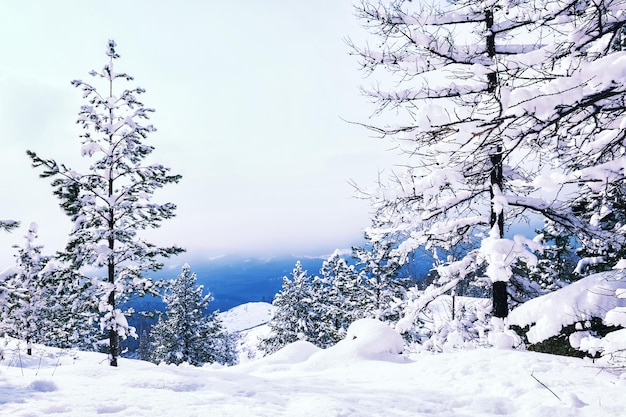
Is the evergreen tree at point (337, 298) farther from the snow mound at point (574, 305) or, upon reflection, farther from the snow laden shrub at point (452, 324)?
A: the snow mound at point (574, 305)

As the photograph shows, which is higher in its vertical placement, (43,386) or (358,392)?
(43,386)

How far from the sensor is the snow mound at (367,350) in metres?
9.25

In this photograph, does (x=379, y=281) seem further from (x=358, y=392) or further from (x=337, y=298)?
(x=358, y=392)

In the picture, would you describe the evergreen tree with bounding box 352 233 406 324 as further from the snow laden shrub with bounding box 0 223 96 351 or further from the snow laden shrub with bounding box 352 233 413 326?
the snow laden shrub with bounding box 0 223 96 351

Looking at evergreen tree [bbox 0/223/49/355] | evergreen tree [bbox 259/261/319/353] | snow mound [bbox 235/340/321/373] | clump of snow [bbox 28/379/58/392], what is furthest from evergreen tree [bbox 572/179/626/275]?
evergreen tree [bbox 0/223/49/355]

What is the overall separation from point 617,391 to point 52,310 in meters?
33.9

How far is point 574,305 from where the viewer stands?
711 cm

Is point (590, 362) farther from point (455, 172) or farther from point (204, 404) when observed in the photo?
point (204, 404)

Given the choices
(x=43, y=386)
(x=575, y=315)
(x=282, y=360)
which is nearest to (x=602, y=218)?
(x=575, y=315)

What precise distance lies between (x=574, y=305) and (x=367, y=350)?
4.74 m

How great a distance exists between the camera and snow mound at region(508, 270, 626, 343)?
22.8 feet

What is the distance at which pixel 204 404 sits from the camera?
163 inches

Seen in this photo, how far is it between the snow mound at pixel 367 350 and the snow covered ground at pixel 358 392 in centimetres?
238

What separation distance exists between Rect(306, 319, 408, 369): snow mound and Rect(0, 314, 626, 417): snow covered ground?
2.38 metres
